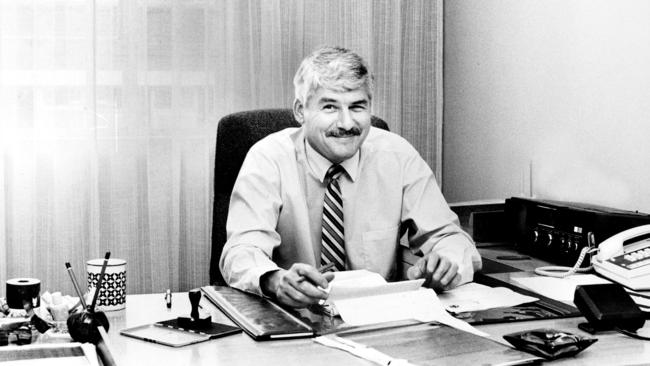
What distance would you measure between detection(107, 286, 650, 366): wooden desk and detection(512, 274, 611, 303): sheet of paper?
0.21 metres

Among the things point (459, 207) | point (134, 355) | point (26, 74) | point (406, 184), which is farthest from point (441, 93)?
point (134, 355)

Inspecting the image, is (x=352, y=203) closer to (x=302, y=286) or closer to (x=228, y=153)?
(x=228, y=153)

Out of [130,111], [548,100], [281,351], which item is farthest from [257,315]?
[130,111]

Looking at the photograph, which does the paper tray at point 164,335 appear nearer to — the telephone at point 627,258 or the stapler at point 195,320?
the stapler at point 195,320

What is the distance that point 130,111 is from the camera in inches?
116

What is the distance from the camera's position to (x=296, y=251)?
213cm

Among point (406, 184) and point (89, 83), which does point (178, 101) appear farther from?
point (406, 184)

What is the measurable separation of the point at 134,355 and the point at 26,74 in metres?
1.86

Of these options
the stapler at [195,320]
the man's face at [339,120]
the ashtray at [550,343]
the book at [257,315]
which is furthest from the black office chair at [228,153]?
the ashtray at [550,343]

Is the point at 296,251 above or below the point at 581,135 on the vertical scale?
below

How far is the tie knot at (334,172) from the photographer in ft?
7.11

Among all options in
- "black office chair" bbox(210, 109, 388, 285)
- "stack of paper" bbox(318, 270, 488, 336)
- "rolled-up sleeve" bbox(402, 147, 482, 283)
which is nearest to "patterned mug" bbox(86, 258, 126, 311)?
"stack of paper" bbox(318, 270, 488, 336)

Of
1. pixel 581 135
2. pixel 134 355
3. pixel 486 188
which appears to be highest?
pixel 581 135

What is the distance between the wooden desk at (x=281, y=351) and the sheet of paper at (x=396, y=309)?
0.18 feet
